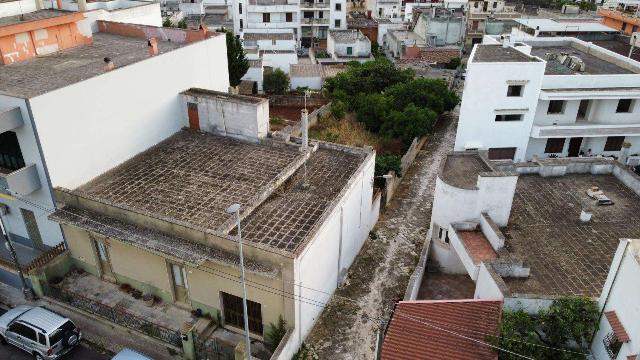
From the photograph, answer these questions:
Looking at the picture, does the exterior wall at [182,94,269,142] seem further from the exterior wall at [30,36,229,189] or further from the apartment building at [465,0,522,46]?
the apartment building at [465,0,522,46]

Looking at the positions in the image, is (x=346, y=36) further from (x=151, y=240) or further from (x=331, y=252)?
(x=151, y=240)

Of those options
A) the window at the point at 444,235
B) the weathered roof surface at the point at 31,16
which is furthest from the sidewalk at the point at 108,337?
the weathered roof surface at the point at 31,16

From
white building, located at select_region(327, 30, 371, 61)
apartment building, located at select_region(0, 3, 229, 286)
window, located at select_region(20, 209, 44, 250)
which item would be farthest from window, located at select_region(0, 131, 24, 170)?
white building, located at select_region(327, 30, 371, 61)

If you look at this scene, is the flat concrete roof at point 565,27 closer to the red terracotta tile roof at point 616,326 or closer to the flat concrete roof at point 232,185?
the flat concrete roof at point 232,185

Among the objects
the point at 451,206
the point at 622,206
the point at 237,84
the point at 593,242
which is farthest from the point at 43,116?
the point at 237,84

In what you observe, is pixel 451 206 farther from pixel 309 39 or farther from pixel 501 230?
pixel 309 39

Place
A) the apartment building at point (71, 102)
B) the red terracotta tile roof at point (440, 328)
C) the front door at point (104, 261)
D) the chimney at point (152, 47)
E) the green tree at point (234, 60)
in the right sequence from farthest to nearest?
the green tree at point (234, 60) → the chimney at point (152, 47) → the front door at point (104, 261) → the apartment building at point (71, 102) → the red terracotta tile roof at point (440, 328)
